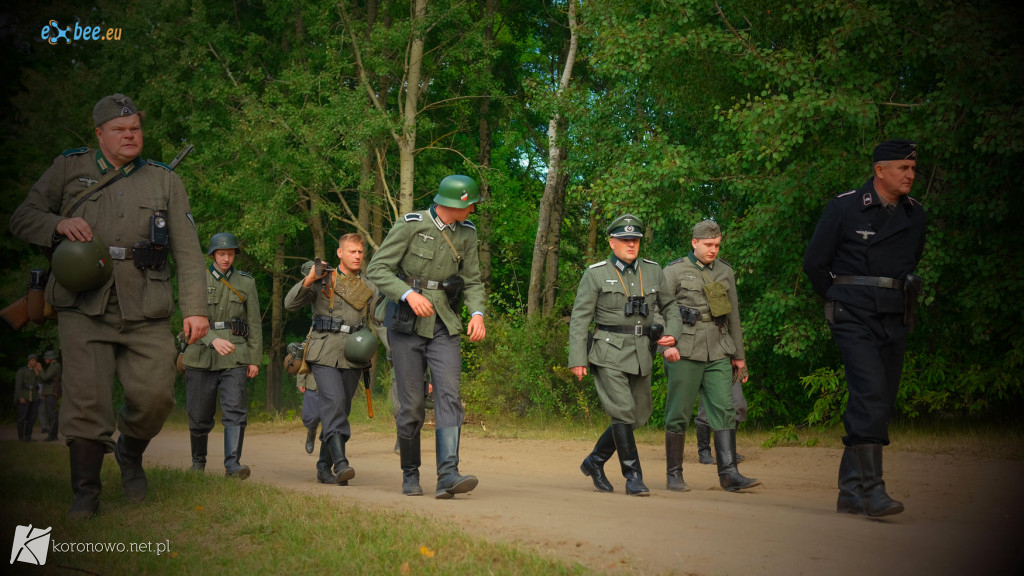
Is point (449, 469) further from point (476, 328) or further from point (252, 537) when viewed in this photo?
point (252, 537)

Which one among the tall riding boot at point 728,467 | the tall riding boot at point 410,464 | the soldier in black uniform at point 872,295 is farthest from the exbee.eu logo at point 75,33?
the soldier in black uniform at point 872,295

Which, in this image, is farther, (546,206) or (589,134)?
(546,206)

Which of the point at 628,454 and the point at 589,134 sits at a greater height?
the point at 589,134

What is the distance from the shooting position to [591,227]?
2700cm

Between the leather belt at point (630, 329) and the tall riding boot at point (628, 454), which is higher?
the leather belt at point (630, 329)

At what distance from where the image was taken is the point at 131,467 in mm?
7109

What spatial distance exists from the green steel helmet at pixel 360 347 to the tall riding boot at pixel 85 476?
2898mm

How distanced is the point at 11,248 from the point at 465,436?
2429 cm

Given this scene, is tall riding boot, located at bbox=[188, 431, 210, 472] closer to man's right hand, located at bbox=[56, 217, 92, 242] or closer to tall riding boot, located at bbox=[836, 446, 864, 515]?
man's right hand, located at bbox=[56, 217, 92, 242]

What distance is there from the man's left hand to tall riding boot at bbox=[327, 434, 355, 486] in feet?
7.42

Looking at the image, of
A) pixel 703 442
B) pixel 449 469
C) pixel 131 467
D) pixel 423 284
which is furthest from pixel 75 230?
pixel 703 442

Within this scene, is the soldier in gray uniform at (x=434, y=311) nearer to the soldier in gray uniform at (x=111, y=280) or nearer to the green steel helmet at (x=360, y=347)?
the green steel helmet at (x=360, y=347)

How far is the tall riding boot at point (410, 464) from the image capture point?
A: 25.8ft

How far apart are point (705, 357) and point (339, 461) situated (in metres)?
3.53
